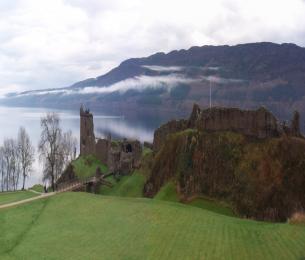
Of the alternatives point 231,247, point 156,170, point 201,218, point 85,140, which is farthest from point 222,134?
point 85,140

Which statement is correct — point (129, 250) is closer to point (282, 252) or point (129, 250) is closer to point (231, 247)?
point (231, 247)

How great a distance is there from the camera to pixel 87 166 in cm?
8444

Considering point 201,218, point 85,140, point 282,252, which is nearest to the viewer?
point 282,252

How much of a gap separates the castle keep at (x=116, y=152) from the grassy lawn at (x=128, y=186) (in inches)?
117

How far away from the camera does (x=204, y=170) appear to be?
5088 centimetres

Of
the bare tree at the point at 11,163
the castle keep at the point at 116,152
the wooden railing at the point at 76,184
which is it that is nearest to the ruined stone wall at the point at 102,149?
the castle keep at the point at 116,152

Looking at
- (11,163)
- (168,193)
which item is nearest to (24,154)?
(11,163)

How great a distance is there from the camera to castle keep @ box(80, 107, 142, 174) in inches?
3005

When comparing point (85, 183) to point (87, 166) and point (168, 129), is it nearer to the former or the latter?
point (87, 166)

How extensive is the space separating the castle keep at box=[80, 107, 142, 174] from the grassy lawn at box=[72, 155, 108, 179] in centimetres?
104

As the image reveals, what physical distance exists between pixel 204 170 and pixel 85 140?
46717mm

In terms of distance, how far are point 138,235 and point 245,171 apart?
1844 cm

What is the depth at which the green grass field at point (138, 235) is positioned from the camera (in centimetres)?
2964

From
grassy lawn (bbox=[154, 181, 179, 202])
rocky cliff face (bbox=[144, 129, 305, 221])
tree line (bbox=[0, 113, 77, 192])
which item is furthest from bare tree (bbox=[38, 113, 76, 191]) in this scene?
rocky cliff face (bbox=[144, 129, 305, 221])
